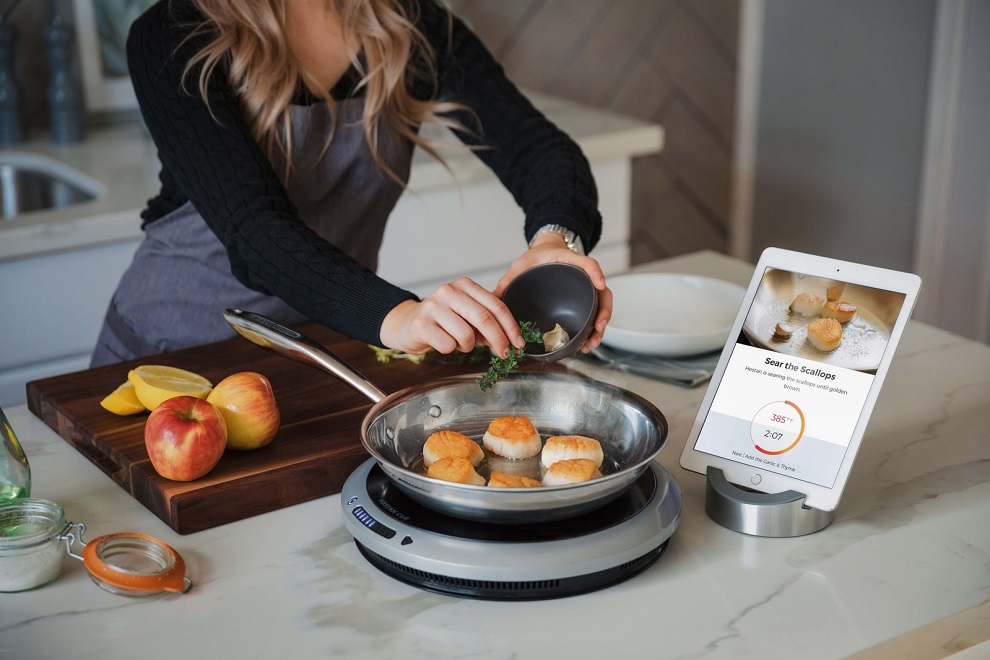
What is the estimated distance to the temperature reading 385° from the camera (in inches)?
37.7

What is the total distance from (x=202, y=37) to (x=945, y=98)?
2.39 m

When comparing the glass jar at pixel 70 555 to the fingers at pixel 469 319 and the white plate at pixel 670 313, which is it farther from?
the white plate at pixel 670 313

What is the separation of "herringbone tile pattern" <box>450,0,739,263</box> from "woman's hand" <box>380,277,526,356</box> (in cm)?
192

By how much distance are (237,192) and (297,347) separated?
10.3 inches

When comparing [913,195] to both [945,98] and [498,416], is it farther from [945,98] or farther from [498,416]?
[498,416]

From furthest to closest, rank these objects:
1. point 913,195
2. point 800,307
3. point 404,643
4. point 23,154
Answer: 1. point 913,195
2. point 23,154
3. point 800,307
4. point 404,643

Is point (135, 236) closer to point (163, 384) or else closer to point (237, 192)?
point (237, 192)

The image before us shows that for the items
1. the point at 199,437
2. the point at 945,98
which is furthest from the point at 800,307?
the point at 945,98

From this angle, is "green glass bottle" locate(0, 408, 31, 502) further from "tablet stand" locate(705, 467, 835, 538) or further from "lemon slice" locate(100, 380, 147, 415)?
"tablet stand" locate(705, 467, 835, 538)

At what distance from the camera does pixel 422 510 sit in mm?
896

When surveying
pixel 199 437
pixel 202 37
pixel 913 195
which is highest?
pixel 202 37

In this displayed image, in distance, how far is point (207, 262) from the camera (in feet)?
5.12

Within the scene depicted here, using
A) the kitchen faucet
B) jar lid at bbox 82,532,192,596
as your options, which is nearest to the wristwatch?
jar lid at bbox 82,532,192,596

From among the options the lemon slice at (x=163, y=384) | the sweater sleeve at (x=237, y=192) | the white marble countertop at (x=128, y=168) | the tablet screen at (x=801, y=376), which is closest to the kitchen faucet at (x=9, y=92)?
the white marble countertop at (x=128, y=168)
